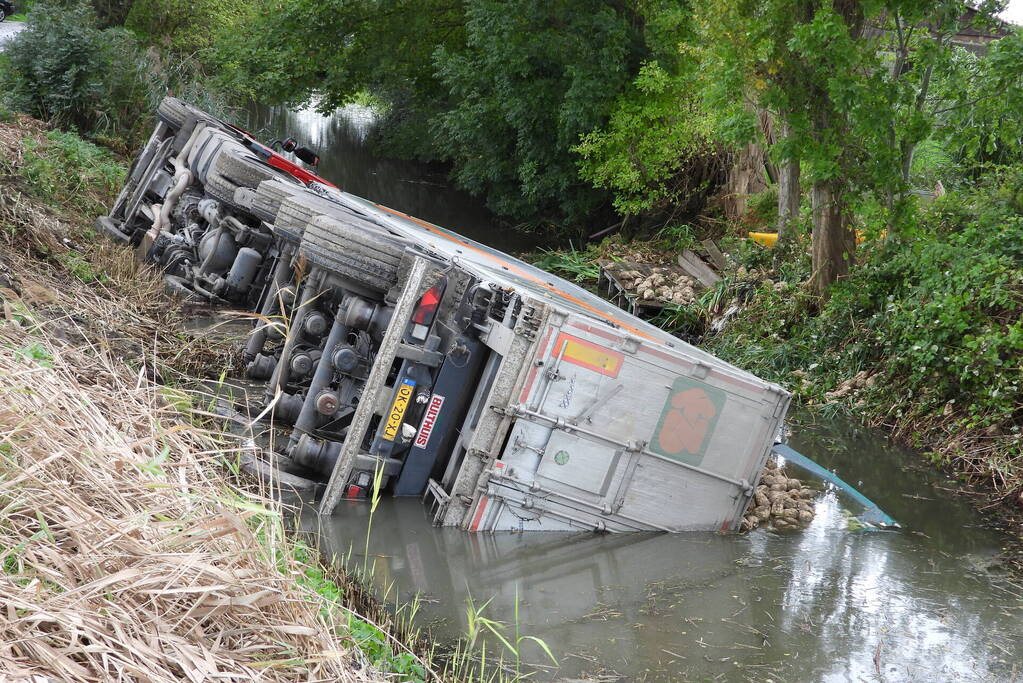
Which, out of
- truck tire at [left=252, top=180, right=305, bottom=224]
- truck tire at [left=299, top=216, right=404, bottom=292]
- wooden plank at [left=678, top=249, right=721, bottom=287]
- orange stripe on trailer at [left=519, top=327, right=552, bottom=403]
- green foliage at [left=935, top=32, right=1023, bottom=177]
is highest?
green foliage at [left=935, top=32, right=1023, bottom=177]

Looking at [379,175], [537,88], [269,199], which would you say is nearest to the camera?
[269,199]

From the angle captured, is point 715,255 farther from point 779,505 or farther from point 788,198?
point 779,505

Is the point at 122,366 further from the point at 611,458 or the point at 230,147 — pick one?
the point at 230,147

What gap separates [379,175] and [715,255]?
57.3 ft

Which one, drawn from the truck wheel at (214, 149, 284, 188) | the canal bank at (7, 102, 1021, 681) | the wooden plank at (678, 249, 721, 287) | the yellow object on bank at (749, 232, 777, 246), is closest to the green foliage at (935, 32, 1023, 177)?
the yellow object on bank at (749, 232, 777, 246)

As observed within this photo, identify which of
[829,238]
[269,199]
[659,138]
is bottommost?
[269,199]

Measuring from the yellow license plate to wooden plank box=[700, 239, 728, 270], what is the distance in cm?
915

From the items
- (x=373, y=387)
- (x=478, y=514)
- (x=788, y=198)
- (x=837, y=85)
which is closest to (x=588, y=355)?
(x=478, y=514)

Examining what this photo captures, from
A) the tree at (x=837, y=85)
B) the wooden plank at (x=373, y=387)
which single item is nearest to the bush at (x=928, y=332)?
the tree at (x=837, y=85)

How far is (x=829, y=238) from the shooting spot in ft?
41.4

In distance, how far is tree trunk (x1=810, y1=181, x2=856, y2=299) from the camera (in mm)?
12281

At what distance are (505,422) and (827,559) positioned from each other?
2669mm

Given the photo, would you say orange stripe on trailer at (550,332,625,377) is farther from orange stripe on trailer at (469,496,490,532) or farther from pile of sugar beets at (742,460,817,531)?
pile of sugar beets at (742,460,817,531)

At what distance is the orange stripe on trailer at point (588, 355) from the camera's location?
689cm
